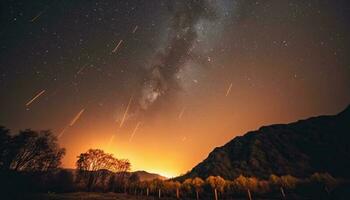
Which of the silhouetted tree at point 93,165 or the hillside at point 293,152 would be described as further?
the hillside at point 293,152

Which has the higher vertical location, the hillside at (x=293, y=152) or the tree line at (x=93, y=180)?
the hillside at (x=293, y=152)

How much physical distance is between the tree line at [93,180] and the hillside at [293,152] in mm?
65403

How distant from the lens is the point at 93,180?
81.8 m

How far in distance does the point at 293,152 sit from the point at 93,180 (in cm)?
13814

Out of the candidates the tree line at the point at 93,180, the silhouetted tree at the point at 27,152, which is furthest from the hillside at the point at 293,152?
the silhouetted tree at the point at 27,152

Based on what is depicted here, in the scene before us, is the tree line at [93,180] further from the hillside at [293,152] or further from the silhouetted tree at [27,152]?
the hillside at [293,152]

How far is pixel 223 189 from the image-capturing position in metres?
61.9

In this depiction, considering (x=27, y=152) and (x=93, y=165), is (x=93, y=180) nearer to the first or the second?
(x=93, y=165)

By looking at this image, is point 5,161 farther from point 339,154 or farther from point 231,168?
point 339,154

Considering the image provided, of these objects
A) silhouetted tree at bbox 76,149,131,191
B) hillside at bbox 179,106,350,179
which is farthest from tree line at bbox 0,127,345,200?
hillside at bbox 179,106,350,179

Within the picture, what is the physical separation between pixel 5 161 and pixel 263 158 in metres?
150

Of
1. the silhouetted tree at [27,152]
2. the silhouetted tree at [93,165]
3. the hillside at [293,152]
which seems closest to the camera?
the silhouetted tree at [27,152]

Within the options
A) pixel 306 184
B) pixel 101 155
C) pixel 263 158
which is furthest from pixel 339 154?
pixel 101 155

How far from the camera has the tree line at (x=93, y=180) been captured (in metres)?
50.1
